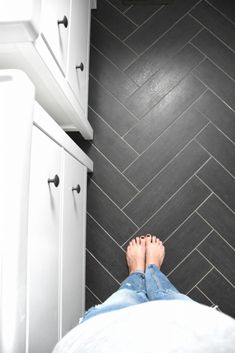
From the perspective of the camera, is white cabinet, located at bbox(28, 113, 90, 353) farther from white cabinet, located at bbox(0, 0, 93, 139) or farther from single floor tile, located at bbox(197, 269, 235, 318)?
single floor tile, located at bbox(197, 269, 235, 318)

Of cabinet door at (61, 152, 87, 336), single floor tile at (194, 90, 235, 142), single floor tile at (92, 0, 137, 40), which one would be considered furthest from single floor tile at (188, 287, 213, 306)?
single floor tile at (92, 0, 137, 40)

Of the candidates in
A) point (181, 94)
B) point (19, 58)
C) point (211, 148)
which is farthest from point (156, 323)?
point (181, 94)

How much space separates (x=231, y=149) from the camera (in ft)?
4.75

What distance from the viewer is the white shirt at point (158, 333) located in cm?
47

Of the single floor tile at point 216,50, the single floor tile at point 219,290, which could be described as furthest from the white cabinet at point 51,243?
the single floor tile at point 216,50

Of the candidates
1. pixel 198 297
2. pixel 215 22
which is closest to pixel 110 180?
pixel 198 297

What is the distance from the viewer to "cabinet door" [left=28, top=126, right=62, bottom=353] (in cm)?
62

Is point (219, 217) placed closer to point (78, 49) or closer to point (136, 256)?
point (136, 256)

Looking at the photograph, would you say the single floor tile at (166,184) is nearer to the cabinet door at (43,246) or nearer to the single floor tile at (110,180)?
the single floor tile at (110,180)

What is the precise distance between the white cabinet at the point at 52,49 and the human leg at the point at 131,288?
0.56 m

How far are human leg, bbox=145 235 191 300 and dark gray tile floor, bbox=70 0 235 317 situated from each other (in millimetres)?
51

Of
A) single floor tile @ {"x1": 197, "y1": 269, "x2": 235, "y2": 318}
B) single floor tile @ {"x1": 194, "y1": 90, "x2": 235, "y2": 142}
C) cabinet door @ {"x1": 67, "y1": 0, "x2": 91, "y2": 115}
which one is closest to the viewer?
cabinet door @ {"x1": 67, "y1": 0, "x2": 91, "y2": 115}

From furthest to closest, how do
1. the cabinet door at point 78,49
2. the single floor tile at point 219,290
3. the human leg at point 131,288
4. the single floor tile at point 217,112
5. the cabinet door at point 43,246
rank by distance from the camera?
the single floor tile at point 217,112 → the single floor tile at point 219,290 → the cabinet door at point 78,49 → the human leg at point 131,288 → the cabinet door at point 43,246

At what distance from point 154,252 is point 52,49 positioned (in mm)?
940
